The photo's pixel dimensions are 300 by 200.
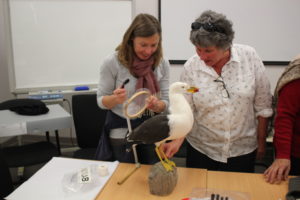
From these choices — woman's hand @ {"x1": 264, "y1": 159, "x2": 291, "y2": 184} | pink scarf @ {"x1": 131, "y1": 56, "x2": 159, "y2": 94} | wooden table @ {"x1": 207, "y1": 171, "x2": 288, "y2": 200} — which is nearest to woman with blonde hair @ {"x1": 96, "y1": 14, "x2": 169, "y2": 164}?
pink scarf @ {"x1": 131, "y1": 56, "x2": 159, "y2": 94}

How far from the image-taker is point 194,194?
1184 mm

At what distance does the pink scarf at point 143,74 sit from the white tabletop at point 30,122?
3.37ft

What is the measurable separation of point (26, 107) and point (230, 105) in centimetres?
171

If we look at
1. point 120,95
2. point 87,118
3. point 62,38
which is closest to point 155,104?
point 120,95

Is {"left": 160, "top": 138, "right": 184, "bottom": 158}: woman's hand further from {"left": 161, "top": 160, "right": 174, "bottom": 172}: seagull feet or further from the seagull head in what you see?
the seagull head

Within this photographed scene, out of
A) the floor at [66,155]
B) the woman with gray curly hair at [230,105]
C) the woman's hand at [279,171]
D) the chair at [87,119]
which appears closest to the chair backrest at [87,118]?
the chair at [87,119]

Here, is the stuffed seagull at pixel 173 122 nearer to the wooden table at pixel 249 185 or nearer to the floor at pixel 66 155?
the wooden table at pixel 249 185

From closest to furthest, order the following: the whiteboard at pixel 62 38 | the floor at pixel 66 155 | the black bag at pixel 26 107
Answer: the black bag at pixel 26 107 < the floor at pixel 66 155 < the whiteboard at pixel 62 38

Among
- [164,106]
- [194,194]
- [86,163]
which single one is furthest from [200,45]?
[86,163]

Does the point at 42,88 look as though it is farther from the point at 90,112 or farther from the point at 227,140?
the point at 227,140

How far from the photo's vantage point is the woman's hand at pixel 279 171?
123 cm

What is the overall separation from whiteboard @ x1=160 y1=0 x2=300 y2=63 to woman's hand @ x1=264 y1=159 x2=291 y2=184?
2.03m

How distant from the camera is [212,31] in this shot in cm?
119

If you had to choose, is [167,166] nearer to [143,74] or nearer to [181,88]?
[181,88]
